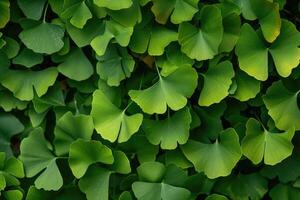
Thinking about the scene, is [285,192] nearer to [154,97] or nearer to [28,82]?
[154,97]

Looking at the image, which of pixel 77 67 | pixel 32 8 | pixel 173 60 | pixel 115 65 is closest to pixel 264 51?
pixel 173 60

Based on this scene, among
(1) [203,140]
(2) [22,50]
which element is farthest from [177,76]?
(2) [22,50]

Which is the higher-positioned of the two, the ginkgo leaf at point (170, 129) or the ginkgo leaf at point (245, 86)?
the ginkgo leaf at point (245, 86)

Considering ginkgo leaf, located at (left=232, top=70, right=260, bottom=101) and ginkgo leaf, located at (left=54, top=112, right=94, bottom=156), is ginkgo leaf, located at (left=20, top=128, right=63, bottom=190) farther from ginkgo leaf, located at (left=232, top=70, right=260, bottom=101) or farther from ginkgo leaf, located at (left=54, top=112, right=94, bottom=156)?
ginkgo leaf, located at (left=232, top=70, right=260, bottom=101)

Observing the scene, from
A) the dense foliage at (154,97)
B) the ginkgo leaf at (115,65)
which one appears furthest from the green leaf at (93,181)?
the ginkgo leaf at (115,65)

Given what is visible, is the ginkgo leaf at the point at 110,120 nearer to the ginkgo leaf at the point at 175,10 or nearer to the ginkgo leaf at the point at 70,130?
the ginkgo leaf at the point at 70,130

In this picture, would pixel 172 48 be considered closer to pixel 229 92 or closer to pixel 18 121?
pixel 229 92

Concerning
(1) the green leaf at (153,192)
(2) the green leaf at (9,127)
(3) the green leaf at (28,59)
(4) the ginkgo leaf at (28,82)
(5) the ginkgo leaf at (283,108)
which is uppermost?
(5) the ginkgo leaf at (283,108)
